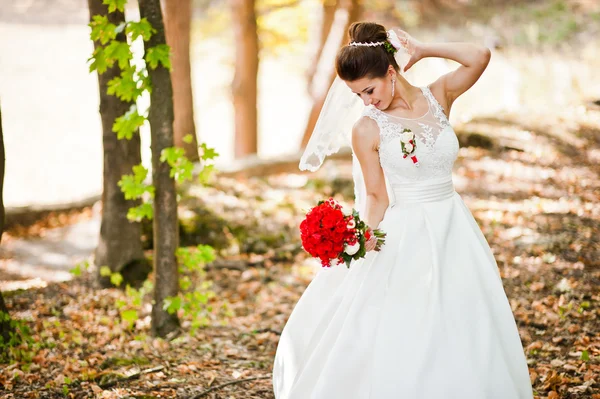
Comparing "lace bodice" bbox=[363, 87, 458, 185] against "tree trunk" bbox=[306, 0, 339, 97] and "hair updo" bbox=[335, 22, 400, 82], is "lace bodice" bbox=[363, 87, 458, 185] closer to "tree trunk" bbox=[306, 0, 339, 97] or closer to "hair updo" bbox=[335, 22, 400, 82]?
"hair updo" bbox=[335, 22, 400, 82]

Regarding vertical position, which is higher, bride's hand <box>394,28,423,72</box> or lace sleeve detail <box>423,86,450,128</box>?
bride's hand <box>394,28,423,72</box>

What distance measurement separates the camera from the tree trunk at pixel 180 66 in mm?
9055

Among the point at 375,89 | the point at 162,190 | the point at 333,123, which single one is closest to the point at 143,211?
the point at 162,190

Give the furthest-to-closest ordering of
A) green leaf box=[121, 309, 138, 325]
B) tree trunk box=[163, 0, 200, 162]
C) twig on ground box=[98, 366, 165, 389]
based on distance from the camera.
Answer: tree trunk box=[163, 0, 200, 162] → green leaf box=[121, 309, 138, 325] → twig on ground box=[98, 366, 165, 389]

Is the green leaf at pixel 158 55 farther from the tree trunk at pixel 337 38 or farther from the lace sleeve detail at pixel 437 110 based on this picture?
the tree trunk at pixel 337 38

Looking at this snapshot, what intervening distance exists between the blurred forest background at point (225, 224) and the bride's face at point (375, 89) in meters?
1.57

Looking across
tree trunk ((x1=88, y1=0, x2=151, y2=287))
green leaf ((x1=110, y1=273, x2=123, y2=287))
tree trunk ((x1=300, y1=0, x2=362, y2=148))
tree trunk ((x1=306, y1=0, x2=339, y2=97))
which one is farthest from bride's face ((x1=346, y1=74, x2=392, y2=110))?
tree trunk ((x1=306, y1=0, x2=339, y2=97))

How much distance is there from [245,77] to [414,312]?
10.7 meters

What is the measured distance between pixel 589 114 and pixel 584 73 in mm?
2827

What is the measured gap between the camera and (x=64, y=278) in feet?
23.1

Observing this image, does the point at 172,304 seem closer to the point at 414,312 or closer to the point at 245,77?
the point at 414,312

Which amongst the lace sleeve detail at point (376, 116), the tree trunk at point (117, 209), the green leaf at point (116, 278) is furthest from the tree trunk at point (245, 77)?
the lace sleeve detail at point (376, 116)

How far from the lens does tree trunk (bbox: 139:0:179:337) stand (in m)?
4.56

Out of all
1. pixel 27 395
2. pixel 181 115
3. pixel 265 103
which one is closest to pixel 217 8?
pixel 265 103
